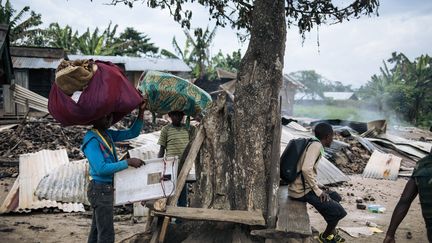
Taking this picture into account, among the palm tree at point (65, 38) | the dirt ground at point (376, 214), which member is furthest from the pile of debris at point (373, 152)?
the palm tree at point (65, 38)

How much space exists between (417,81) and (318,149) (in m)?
30.5

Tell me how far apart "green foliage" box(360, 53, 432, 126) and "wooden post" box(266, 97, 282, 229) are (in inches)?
1136

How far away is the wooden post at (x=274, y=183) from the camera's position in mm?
3848

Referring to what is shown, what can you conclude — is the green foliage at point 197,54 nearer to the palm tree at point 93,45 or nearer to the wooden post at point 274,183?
the palm tree at point 93,45

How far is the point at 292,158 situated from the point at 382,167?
785cm

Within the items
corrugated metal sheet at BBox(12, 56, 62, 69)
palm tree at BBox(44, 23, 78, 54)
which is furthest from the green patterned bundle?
palm tree at BBox(44, 23, 78, 54)

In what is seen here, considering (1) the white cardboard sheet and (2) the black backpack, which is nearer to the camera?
(1) the white cardboard sheet

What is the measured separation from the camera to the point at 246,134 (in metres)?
4.22

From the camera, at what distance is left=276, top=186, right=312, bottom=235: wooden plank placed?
3498 millimetres

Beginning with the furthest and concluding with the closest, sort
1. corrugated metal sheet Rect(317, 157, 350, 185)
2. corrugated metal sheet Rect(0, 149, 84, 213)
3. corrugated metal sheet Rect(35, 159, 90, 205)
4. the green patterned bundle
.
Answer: corrugated metal sheet Rect(317, 157, 350, 185) → corrugated metal sheet Rect(35, 159, 90, 205) → corrugated metal sheet Rect(0, 149, 84, 213) → the green patterned bundle

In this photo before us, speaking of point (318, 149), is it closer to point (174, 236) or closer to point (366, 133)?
point (174, 236)

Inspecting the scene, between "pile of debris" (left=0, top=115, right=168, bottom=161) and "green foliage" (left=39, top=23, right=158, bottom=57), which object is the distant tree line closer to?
"green foliage" (left=39, top=23, right=158, bottom=57)

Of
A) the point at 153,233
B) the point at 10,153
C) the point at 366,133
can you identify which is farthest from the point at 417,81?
the point at 153,233

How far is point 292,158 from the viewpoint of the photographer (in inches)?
168
